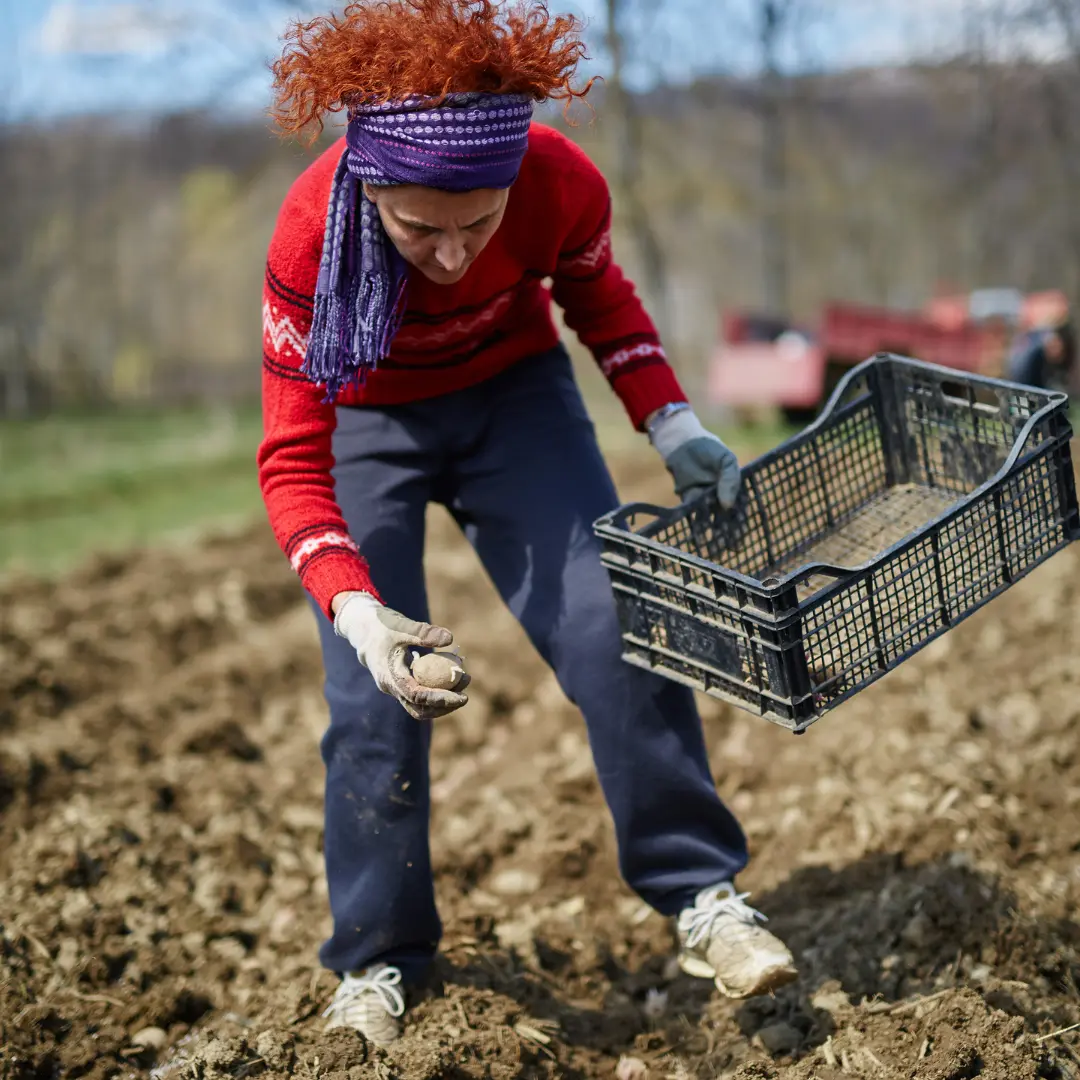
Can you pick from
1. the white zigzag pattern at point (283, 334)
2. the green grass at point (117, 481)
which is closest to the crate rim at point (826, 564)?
the white zigzag pattern at point (283, 334)

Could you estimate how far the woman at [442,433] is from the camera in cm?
242

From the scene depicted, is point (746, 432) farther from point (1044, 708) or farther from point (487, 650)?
point (1044, 708)

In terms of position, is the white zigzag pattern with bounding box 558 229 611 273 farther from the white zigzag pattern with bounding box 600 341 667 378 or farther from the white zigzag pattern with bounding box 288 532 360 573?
the white zigzag pattern with bounding box 288 532 360 573

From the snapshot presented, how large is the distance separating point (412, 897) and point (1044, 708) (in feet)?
7.80

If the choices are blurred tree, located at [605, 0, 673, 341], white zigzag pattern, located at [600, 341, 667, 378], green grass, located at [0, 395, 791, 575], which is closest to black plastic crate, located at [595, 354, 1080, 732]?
white zigzag pattern, located at [600, 341, 667, 378]

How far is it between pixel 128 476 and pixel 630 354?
1031 cm

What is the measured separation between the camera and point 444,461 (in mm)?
2955

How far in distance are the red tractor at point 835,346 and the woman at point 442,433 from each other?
23.2 feet

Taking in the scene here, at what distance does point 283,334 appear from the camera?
2656 millimetres

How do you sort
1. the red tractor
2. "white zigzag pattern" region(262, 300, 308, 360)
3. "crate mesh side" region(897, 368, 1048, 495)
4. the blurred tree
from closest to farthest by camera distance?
1. "white zigzag pattern" region(262, 300, 308, 360)
2. "crate mesh side" region(897, 368, 1048, 495)
3. the blurred tree
4. the red tractor

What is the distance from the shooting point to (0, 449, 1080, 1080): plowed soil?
9.12 ft

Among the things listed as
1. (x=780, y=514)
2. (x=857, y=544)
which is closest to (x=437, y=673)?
(x=780, y=514)

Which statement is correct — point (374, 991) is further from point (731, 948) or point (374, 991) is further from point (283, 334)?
point (283, 334)

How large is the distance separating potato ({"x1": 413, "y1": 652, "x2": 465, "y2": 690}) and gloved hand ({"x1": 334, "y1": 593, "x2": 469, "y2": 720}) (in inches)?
0.5
